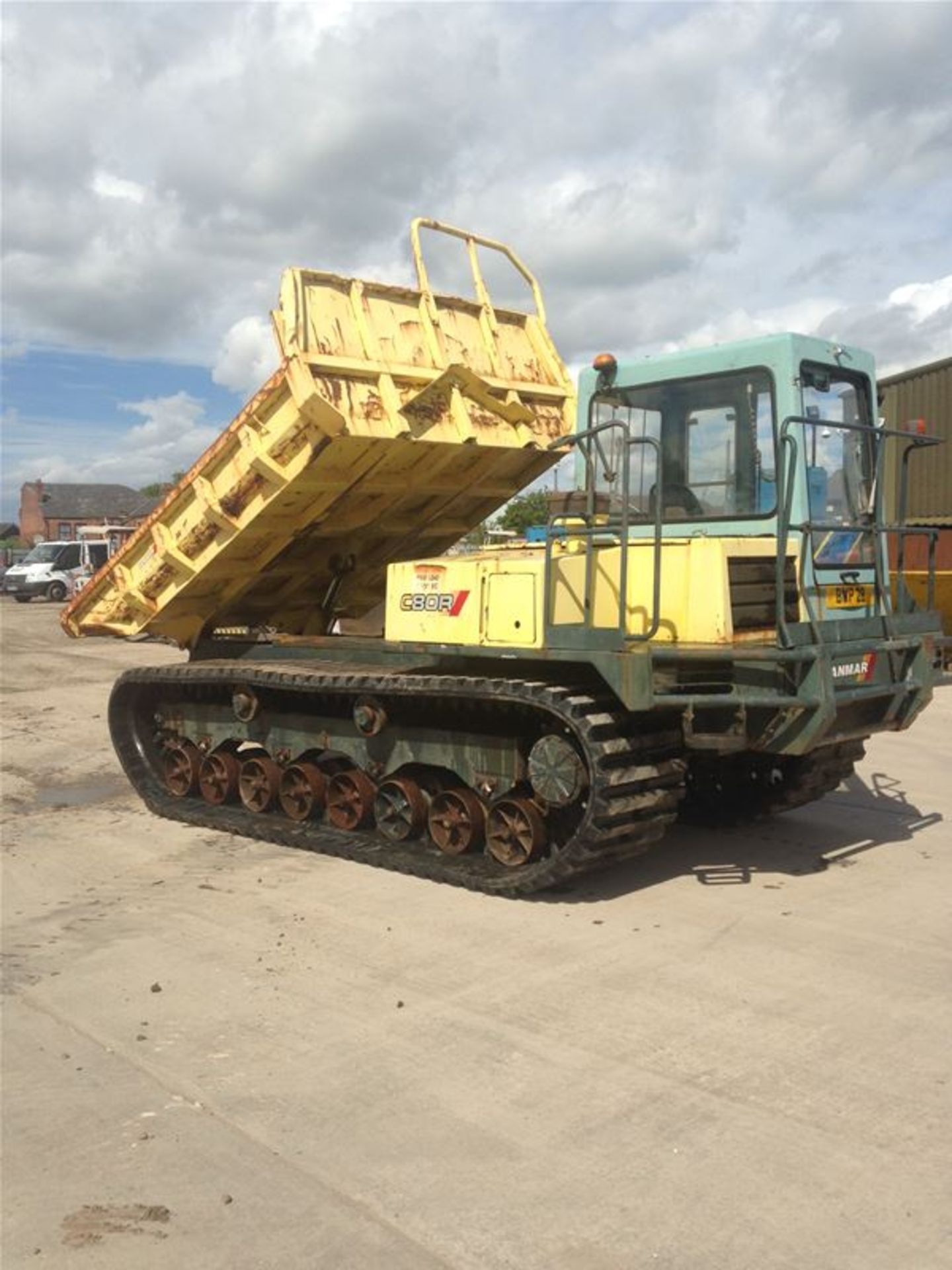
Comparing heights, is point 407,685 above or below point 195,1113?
above

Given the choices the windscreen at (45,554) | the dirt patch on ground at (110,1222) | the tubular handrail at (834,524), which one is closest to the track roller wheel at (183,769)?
the tubular handrail at (834,524)

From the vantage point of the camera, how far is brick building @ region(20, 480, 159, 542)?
8312 cm

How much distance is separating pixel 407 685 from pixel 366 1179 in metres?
3.48

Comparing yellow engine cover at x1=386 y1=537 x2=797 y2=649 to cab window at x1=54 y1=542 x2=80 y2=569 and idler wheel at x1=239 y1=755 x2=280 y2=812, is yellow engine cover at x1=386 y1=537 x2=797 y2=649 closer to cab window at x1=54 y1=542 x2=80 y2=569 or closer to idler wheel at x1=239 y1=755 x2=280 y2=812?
idler wheel at x1=239 y1=755 x2=280 y2=812

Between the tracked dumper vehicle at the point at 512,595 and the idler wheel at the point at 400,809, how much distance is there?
1.0 inches

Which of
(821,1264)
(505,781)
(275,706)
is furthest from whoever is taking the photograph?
(275,706)

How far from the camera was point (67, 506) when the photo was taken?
86.1 metres

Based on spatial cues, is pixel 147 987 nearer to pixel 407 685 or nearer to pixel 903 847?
pixel 407 685

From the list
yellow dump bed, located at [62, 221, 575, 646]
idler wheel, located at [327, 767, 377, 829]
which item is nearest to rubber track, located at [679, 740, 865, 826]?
idler wheel, located at [327, 767, 377, 829]

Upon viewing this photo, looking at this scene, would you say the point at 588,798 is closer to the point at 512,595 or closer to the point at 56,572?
the point at 512,595

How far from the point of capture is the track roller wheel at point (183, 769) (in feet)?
28.3

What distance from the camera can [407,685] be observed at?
21.8 feet

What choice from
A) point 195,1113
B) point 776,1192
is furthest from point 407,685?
point 776,1192

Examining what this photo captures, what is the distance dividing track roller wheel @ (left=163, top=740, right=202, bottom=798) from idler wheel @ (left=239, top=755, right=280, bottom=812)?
20.6 inches
